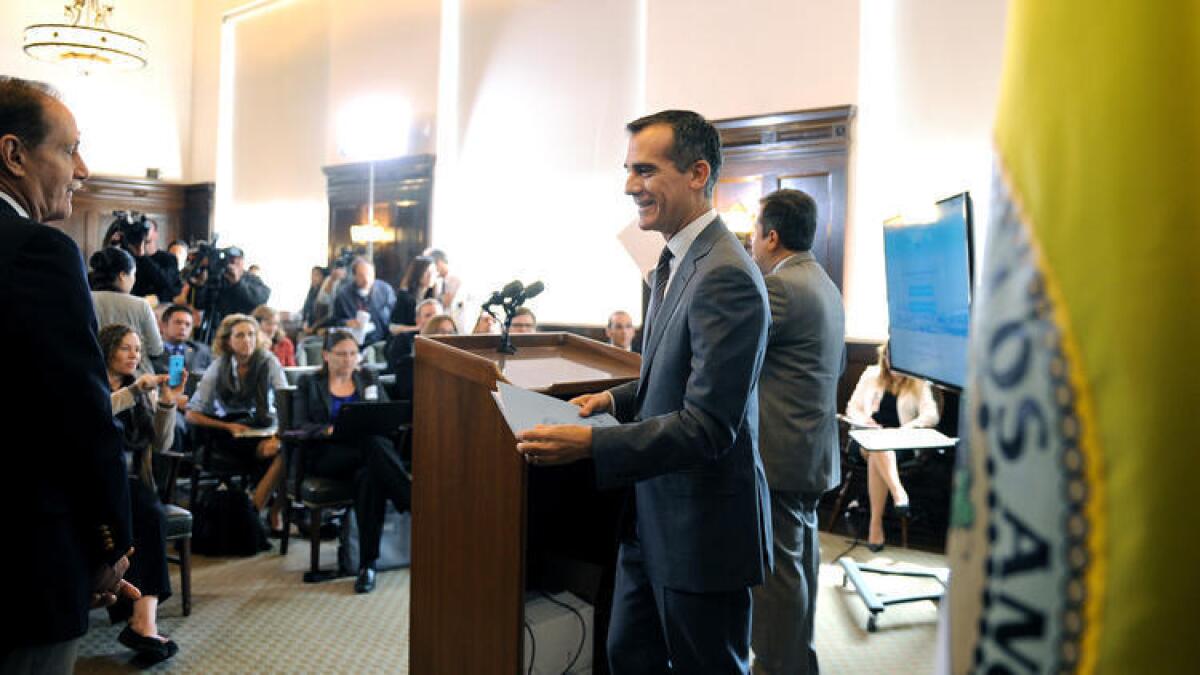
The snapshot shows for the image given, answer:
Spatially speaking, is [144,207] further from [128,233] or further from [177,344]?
[177,344]

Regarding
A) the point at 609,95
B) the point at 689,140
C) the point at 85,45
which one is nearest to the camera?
the point at 689,140

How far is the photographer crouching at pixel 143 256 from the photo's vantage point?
20.7 ft

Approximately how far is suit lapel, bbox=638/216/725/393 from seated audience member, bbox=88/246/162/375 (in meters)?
3.68

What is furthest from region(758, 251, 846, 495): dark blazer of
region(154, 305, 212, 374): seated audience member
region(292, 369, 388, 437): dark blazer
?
region(154, 305, 212, 374): seated audience member

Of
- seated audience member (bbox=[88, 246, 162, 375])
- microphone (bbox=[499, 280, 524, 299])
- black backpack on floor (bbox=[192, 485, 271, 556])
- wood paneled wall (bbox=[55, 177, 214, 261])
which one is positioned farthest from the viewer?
wood paneled wall (bbox=[55, 177, 214, 261])

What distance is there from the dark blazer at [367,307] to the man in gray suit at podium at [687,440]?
244 inches

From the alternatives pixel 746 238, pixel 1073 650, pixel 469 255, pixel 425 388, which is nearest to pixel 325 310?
pixel 469 255

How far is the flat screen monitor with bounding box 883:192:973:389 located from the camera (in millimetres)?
2561

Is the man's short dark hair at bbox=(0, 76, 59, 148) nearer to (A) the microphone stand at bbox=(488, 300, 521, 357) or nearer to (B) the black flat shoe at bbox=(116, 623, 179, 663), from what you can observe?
(A) the microphone stand at bbox=(488, 300, 521, 357)

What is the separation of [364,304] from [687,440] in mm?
6595

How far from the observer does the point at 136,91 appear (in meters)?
12.7

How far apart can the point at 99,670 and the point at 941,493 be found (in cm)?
435

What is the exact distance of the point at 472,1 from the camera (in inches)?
369

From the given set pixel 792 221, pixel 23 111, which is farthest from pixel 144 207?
pixel 23 111
